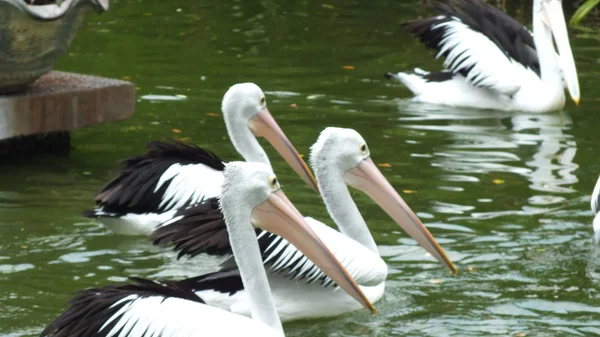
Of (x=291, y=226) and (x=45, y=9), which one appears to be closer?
(x=291, y=226)

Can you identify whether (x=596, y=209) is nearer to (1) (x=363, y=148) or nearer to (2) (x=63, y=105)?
(1) (x=363, y=148)

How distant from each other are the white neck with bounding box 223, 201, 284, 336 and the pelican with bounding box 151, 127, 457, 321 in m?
0.34

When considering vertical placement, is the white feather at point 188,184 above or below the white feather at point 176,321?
below

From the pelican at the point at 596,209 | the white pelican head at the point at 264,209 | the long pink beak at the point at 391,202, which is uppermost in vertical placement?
the white pelican head at the point at 264,209

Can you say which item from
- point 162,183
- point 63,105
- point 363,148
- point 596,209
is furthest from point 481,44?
point 363,148

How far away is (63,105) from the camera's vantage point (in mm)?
7469

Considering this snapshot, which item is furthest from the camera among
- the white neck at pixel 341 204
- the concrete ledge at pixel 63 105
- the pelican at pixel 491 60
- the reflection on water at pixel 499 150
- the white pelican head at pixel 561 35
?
the pelican at pixel 491 60

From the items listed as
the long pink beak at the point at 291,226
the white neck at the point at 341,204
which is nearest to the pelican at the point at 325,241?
the white neck at the point at 341,204

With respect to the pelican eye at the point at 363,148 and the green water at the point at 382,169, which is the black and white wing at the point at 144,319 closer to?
the green water at the point at 382,169

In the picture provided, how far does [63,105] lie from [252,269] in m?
3.42

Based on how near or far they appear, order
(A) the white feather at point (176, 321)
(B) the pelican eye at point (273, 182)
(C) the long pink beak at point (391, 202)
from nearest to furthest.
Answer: (A) the white feather at point (176, 321), (B) the pelican eye at point (273, 182), (C) the long pink beak at point (391, 202)

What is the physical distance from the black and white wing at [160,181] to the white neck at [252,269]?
1.47 m

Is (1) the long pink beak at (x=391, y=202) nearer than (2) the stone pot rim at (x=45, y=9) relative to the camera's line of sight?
Yes

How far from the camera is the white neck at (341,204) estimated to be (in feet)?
17.2
